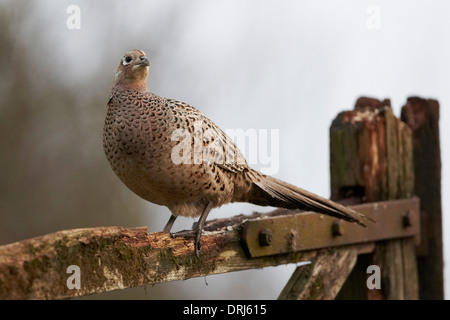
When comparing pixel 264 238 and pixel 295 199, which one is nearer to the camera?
pixel 264 238

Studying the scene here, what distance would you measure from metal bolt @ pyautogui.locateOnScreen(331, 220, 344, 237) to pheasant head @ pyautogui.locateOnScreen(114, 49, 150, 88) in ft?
4.49

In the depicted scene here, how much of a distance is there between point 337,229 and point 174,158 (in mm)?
1108

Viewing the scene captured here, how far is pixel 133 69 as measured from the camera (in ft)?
11.9

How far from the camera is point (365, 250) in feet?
13.8
